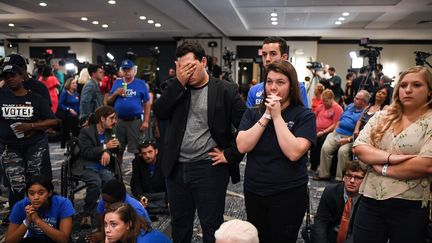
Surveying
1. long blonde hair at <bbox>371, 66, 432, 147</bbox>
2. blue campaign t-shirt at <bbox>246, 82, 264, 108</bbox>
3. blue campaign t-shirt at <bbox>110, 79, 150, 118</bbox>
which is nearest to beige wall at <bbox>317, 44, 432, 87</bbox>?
blue campaign t-shirt at <bbox>110, 79, 150, 118</bbox>

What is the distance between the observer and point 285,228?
58.9 inches

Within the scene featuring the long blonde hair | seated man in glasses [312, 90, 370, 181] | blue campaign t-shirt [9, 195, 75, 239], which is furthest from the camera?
seated man in glasses [312, 90, 370, 181]

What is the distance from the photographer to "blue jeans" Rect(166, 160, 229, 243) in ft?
5.70

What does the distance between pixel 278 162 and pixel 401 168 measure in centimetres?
53

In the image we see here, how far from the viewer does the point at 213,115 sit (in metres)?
1.72

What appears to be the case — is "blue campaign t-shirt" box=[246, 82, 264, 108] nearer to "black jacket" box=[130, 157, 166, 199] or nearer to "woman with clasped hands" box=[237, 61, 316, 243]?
"woman with clasped hands" box=[237, 61, 316, 243]

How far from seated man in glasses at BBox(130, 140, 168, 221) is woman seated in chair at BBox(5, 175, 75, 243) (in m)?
1.04

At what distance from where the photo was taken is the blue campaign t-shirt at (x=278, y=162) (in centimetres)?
148

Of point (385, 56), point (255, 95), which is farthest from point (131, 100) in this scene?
point (385, 56)

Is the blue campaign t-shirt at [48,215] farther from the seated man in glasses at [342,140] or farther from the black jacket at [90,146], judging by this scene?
the seated man in glasses at [342,140]

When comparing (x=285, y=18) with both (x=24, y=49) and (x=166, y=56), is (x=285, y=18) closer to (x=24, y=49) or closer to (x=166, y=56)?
(x=166, y=56)

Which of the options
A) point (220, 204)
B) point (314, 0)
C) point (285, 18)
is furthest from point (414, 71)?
point (285, 18)

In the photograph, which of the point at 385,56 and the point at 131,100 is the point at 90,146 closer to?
the point at 131,100

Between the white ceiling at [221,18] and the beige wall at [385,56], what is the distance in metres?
0.67
